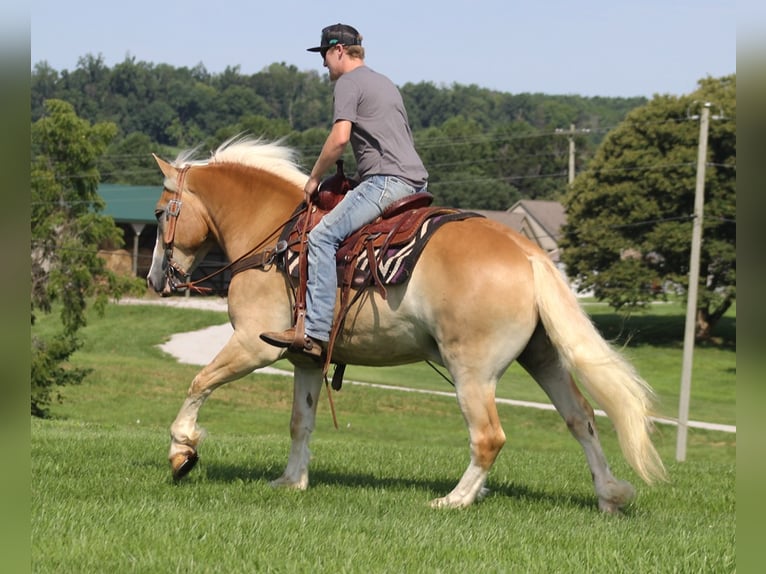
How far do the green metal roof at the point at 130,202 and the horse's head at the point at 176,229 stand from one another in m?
56.7

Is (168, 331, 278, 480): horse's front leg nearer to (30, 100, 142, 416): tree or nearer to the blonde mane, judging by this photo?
the blonde mane

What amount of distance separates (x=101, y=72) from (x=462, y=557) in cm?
18182

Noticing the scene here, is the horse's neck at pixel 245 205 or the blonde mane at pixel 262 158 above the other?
the blonde mane at pixel 262 158

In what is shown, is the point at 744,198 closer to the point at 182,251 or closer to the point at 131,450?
the point at 182,251

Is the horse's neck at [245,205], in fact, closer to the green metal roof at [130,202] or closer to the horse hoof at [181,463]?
the horse hoof at [181,463]

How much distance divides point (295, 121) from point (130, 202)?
297 feet

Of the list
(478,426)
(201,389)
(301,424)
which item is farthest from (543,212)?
(478,426)

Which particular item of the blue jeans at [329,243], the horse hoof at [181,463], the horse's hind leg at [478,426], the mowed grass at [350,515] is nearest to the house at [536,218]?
the mowed grass at [350,515]

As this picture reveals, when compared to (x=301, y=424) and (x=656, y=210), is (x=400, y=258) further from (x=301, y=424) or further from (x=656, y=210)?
(x=656, y=210)

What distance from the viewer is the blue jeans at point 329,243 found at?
7.63 meters

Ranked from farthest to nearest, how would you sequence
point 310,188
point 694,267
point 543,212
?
1. point 543,212
2. point 694,267
3. point 310,188

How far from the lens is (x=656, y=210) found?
183 ft

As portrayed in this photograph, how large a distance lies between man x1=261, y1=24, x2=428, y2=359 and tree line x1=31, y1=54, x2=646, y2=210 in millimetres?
72317

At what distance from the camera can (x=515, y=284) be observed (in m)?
7.20
